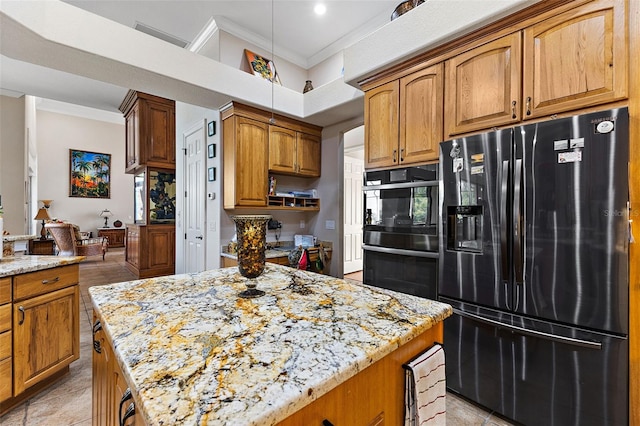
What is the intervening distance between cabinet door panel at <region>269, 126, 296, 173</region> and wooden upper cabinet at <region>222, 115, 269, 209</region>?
84mm

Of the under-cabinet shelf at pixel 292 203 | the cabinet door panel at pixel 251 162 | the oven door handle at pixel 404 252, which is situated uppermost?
the cabinet door panel at pixel 251 162

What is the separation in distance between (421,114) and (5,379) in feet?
11.1

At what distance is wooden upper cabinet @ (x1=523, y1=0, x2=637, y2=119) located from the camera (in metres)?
1.47

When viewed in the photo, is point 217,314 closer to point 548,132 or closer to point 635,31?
point 548,132

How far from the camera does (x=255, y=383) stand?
62cm

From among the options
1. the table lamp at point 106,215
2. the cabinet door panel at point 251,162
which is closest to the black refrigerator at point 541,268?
the cabinet door panel at point 251,162

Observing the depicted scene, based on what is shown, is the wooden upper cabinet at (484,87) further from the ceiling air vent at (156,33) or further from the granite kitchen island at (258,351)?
the ceiling air vent at (156,33)

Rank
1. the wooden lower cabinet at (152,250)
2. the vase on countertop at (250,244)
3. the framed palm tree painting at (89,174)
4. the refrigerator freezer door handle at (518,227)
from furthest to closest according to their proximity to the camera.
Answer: the framed palm tree painting at (89,174), the wooden lower cabinet at (152,250), the refrigerator freezer door handle at (518,227), the vase on countertop at (250,244)

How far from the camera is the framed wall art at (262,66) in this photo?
3.78 m

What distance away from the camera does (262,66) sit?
3.88 metres

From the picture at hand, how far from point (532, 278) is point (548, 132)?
0.83 metres

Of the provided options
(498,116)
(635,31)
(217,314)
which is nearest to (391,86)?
(498,116)

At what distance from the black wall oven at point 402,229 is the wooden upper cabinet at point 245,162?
1.47 metres

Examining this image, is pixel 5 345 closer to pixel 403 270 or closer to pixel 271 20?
pixel 403 270
